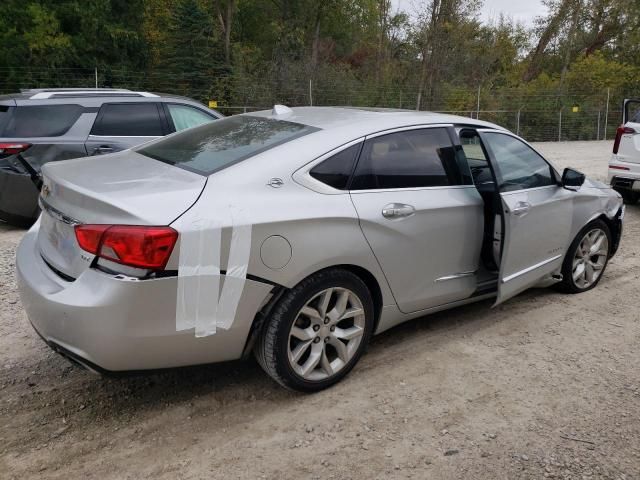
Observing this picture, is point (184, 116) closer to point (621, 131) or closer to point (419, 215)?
point (419, 215)

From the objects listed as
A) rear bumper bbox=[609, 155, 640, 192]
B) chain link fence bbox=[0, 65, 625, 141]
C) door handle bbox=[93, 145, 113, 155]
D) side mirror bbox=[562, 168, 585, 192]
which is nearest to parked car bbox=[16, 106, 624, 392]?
side mirror bbox=[562, 168, 585, 192]

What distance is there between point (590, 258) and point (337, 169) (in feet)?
9.54

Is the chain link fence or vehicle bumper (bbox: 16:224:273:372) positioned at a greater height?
the chain link fence

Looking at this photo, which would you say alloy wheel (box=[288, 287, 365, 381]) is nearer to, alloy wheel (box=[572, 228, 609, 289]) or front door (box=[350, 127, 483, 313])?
front door (box=[350, 127, 483, 313])

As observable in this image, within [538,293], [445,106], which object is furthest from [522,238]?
[445,106]

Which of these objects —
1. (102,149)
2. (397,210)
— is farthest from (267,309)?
(102,149)

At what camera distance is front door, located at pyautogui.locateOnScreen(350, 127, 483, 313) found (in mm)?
3426

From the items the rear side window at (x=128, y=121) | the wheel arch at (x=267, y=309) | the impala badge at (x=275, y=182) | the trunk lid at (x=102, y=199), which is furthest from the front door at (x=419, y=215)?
the rear side window at (x=128, y=121)

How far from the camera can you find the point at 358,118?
12.3 ft

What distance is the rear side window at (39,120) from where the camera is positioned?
648 cm

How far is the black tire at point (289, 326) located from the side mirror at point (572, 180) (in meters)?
2.22

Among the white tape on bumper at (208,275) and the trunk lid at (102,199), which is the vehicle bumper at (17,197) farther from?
the white tape on bumper at (208,275)

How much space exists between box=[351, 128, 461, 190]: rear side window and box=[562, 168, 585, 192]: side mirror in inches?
48.0

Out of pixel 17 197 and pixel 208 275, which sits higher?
pixel 208 275
